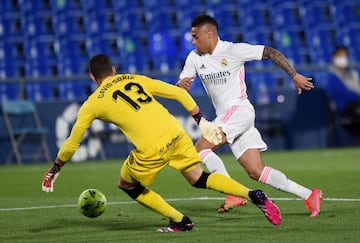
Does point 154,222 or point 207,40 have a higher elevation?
point 207,40

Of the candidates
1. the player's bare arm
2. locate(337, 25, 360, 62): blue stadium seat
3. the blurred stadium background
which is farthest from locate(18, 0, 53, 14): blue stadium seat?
the player's bare arm

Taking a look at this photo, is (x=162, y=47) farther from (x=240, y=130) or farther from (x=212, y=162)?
(x=240, y=130)

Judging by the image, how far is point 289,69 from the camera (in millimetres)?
9523

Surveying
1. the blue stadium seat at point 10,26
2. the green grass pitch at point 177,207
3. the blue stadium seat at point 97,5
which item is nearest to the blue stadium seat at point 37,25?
the blue stadium seat at point 10,26

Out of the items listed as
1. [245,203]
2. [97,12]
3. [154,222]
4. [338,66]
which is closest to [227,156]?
[338,66]

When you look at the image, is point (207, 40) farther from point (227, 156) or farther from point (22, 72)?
point (22, 72)

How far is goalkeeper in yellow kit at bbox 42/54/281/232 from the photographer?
8320mm

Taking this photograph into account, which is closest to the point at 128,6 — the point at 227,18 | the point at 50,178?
the point at 227,18

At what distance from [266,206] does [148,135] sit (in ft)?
3.81

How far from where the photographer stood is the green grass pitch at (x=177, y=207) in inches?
319

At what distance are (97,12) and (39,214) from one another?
1337 cm

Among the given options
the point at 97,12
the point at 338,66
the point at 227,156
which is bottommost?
the point at 227,156

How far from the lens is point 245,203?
35.3ft

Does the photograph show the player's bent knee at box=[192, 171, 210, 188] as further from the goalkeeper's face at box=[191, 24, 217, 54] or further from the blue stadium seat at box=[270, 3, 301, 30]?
the blue stadium seat at box=[270, 3, 301, 30]
